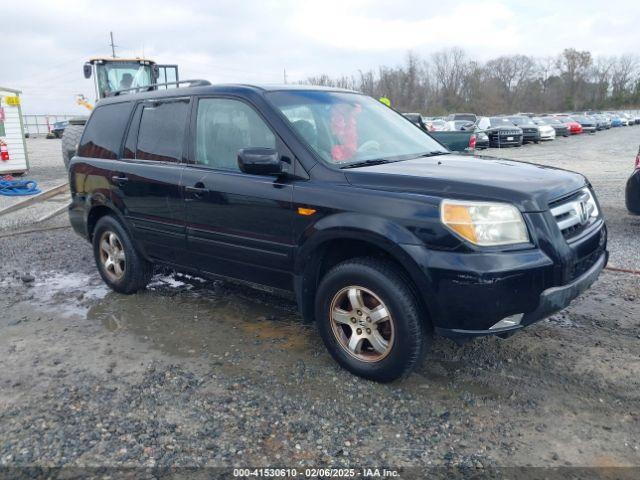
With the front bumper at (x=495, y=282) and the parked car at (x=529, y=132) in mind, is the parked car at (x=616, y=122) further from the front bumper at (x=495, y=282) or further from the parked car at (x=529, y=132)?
the front bumper at (x=495, y=282)

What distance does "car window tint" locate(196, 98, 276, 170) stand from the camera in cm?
399

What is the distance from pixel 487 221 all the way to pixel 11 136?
15.7 metres

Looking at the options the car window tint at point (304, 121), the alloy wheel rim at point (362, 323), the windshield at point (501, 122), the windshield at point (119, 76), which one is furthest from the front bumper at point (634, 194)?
the windshield at point (501, 122)

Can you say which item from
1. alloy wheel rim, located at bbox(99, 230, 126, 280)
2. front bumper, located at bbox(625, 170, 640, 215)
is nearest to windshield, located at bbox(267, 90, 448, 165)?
alloy wheel rim, located at bbox(99, 230, 126, 280)

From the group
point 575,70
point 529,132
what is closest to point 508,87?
point 575,70

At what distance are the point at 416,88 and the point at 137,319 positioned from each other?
85403 millimetres

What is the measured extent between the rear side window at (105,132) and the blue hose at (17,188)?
7.06 metres

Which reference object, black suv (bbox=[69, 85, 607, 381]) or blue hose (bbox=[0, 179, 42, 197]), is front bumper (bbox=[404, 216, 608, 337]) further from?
blue hose (bbox=[0, 179, 42, 197])

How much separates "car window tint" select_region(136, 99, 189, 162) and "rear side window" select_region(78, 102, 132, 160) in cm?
35

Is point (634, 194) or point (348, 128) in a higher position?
point (348, 128)

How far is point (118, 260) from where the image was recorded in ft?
17.6

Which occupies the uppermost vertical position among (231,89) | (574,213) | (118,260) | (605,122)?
(231,89)

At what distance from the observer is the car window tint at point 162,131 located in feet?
14.9

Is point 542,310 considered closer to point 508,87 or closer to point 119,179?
point 119,179
